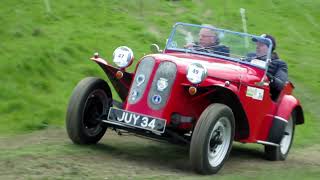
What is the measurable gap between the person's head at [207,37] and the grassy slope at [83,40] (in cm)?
293

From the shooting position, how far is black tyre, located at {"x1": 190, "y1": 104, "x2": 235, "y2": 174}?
7.90 metres

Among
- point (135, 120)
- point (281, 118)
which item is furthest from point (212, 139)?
point (281, 118)

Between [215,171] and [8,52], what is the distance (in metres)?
6.41

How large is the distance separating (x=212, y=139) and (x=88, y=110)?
180 cm

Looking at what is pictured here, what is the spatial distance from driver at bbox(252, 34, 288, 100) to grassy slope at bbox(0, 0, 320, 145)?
2456 mm

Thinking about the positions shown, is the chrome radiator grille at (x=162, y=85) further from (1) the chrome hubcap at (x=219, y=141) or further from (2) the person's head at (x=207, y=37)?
(2) the person's head at (x=207, y=37)

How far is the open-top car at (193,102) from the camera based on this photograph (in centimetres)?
815

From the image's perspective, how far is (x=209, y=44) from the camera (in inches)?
Result: 394

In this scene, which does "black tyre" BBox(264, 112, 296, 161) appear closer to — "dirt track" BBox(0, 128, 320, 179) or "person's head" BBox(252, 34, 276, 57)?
"dirt track" BBox(0, 128, 320, 179)

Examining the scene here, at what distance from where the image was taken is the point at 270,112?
31.9 feet

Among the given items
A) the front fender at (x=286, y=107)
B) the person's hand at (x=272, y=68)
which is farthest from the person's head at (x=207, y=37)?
the front fender at (x=286, y=107)

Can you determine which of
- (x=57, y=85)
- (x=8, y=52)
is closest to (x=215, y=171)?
(x=57, y=85)

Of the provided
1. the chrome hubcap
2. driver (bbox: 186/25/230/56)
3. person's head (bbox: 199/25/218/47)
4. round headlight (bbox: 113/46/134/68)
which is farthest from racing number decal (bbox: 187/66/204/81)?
person's head (bbox: 199/25/218/47)

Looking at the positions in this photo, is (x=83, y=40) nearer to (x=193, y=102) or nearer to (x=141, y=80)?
(x=141, y=80)
